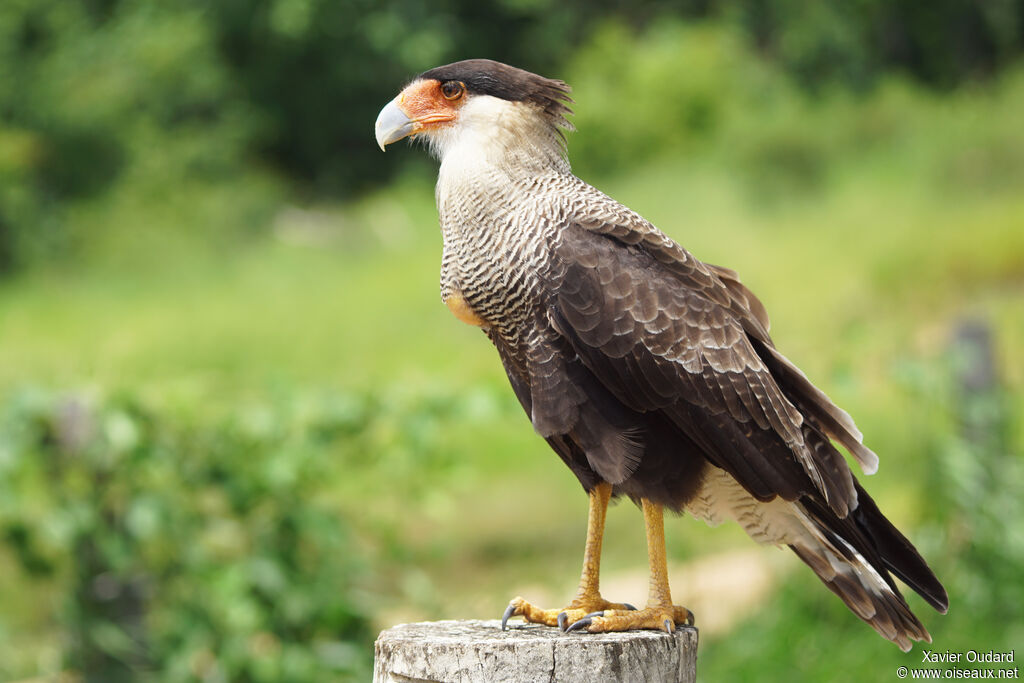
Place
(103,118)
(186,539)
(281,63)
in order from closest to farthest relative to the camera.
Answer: (186,539), (103,118), (281,63)

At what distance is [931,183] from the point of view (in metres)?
11.4

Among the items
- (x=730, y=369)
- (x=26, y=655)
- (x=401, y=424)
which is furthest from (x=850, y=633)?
(x=26, y=655)

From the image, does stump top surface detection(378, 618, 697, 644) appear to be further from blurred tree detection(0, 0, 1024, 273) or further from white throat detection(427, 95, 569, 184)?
blurred tree detection(0, 0, 1024, 273)

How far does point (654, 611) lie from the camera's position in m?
2.34

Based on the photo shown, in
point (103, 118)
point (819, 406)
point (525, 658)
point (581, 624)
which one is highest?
point (103, 118)

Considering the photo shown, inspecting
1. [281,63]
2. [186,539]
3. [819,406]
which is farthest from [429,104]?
[281,63]

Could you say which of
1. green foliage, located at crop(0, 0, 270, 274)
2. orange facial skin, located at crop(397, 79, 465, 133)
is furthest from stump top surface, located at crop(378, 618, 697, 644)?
green foliage, located at crop(0, 0, 270, 274)

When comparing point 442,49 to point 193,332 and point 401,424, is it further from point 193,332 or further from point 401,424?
point 401,424

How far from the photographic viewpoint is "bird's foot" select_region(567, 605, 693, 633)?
7.54 ft

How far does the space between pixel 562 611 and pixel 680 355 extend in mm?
611

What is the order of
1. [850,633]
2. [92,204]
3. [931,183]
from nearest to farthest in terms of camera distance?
[850,633] → [931,183] → [92,204]

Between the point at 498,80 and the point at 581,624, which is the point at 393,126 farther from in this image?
the point at 581,624

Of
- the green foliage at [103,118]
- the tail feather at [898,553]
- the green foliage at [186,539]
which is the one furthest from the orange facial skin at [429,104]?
the green foliage at [103,118]

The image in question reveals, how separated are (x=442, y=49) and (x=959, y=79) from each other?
6.76 metres
